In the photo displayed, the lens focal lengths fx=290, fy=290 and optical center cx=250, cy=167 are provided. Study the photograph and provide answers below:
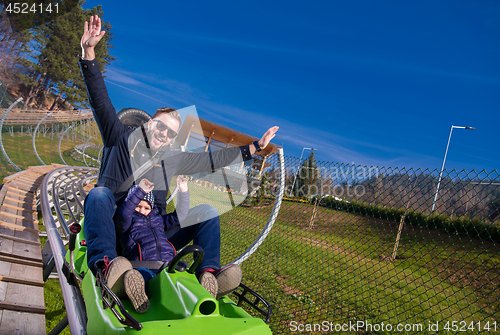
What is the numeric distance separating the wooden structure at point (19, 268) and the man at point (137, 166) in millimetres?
693

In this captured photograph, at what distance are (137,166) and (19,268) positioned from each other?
1.57m

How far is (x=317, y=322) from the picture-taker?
3.39 metres

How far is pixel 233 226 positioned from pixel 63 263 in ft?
9.89

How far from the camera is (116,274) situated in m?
1.57

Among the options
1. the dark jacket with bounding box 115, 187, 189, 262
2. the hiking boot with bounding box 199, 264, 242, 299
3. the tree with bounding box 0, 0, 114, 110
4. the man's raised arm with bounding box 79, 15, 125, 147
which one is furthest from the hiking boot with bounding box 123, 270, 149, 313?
the tree with bounding box 0, 0, 114, 110

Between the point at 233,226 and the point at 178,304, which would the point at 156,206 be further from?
the point at 233,226

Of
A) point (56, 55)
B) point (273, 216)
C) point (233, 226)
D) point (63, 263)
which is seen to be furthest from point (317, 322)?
point (56, 55)

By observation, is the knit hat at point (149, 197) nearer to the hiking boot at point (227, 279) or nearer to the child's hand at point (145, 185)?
the child's hand at point (145, 185)

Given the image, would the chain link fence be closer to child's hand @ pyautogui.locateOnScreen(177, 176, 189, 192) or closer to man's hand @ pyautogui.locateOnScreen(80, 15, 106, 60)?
child's hand @ pyautogui.locateOnScreen(177, 176, 189, 192)

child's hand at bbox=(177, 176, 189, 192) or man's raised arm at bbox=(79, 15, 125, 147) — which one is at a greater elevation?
man's raised arm at bbox=(79, 15, 125, 147)

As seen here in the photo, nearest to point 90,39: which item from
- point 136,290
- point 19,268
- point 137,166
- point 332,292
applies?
point 137,166

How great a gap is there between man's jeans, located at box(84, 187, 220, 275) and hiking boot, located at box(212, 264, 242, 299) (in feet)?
0.55

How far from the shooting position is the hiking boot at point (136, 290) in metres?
1.55

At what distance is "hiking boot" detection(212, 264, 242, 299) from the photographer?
5.99ft
